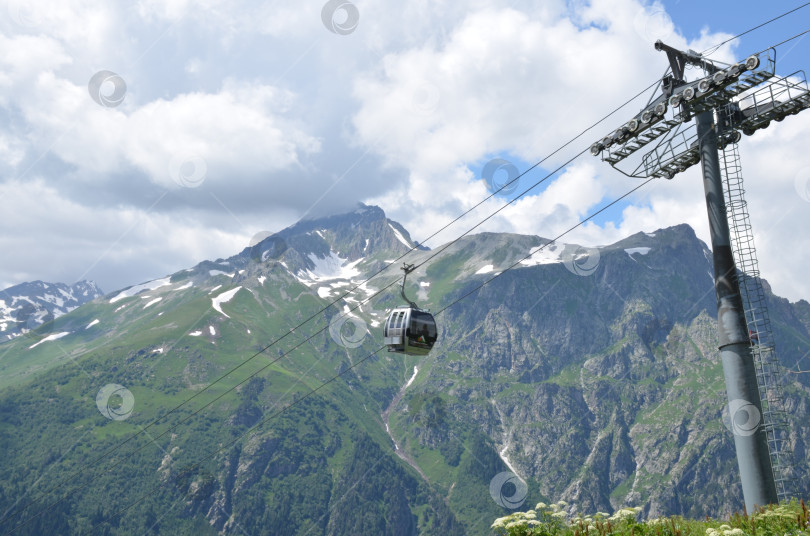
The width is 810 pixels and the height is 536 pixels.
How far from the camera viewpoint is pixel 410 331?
35.8 metres

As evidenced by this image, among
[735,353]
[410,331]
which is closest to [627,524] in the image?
[735,353]

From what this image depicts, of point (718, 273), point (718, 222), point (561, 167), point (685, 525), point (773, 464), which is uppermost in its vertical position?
point (561, 167)

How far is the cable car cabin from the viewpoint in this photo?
35906 mm

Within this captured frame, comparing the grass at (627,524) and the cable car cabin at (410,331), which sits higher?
the cable car cabin at (410,331)

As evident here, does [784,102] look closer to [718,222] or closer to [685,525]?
[718,222]

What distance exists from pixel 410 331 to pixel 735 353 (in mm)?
16770

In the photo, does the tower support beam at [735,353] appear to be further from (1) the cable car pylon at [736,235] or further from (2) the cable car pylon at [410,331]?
(2) the cable car pylon at [410,331]

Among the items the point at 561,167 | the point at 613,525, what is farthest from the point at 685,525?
the point at 561,167

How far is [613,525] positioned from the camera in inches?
586

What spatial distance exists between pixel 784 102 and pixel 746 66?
8.34 feet

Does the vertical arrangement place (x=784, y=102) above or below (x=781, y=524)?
above

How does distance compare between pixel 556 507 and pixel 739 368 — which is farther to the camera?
pixel 739 368

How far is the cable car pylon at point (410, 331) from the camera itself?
35906 mm

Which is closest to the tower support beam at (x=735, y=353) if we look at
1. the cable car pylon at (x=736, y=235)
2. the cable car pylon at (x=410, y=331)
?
the cable car pylon at (x=736, y=235)
